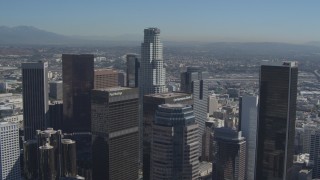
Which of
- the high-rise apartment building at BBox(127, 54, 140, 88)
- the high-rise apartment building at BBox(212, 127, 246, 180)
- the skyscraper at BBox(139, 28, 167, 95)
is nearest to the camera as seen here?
the high-rise apartment building at BBox(212, 127, 246, 180)

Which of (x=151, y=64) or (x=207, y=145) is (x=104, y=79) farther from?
(x=207, y=145)

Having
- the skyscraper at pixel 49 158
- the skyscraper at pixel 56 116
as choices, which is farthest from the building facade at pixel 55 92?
the skyscraper at pixel 49 158

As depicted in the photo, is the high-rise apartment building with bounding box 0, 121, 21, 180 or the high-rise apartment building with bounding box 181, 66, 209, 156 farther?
the high-rise apartment building with bounding box 181, 66, 209, 156

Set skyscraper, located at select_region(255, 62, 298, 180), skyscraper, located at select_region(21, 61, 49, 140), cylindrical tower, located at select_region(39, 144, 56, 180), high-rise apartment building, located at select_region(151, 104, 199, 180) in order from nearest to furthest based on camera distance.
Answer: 1. high-rise apartment building, located at select_region(151, 104, 199, 180)
2. skyscraper, located at select_region(255, 62, 298, 180)
3. cylindrical tower, located at select_region(39, 144, 56, 180)
4. skyscraper, located at select_region(21, 61, 49, 140)

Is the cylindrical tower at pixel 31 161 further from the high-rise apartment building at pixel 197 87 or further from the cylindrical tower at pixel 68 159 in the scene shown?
the high-rise apartment building at pixel 197 87

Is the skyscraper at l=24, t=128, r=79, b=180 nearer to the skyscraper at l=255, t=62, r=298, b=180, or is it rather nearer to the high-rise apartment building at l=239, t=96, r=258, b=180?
the high-rise apartment building at l=239, t=96, r=258, b=180

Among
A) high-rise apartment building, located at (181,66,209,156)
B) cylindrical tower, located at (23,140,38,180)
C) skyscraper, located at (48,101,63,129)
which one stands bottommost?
cylindrical tower, located at (23,140,38,180)

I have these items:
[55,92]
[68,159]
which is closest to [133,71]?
[68,159]

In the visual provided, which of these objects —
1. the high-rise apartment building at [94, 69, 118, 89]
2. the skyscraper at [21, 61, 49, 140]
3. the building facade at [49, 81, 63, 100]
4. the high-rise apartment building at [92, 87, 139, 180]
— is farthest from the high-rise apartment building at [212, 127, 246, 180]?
the building facade at [49, 81, 63, 100]
